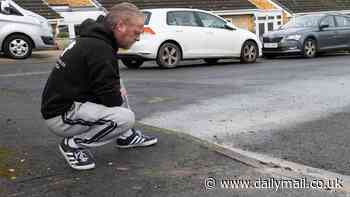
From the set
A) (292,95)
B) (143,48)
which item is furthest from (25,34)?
(292,95)

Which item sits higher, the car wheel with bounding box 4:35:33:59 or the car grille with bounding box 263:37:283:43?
the car wheel with bounding box 4:35:33:59

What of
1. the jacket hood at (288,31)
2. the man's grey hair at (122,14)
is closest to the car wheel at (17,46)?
the jacket hood at (288,31)

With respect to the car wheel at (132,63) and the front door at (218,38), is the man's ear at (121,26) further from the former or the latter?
the front door at (218,38)

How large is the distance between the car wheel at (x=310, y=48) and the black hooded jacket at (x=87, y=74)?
1505 cm

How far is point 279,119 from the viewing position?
7.64 m

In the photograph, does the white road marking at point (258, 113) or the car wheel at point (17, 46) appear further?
the car wheel at point (17, 46)

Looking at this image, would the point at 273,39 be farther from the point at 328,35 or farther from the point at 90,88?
the point at 90,88

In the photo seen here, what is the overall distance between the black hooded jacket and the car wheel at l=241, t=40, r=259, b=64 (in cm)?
1232

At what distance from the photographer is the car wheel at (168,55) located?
50.4ft

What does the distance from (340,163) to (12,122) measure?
399 cm

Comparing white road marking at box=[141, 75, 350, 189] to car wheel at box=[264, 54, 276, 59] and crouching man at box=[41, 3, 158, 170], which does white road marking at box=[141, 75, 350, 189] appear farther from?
car wheel at box=[264, 54, 276, 59]

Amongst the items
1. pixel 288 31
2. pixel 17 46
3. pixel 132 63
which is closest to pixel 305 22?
pixel 288 31

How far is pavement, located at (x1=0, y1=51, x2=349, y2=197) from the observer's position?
15.3ft


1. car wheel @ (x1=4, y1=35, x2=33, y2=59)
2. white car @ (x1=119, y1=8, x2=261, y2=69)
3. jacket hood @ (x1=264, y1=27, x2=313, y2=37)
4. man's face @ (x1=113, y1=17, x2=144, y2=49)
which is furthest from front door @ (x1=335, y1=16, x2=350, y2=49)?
man's face @ (x1=113, y1=17, x2=144, y2=49)
